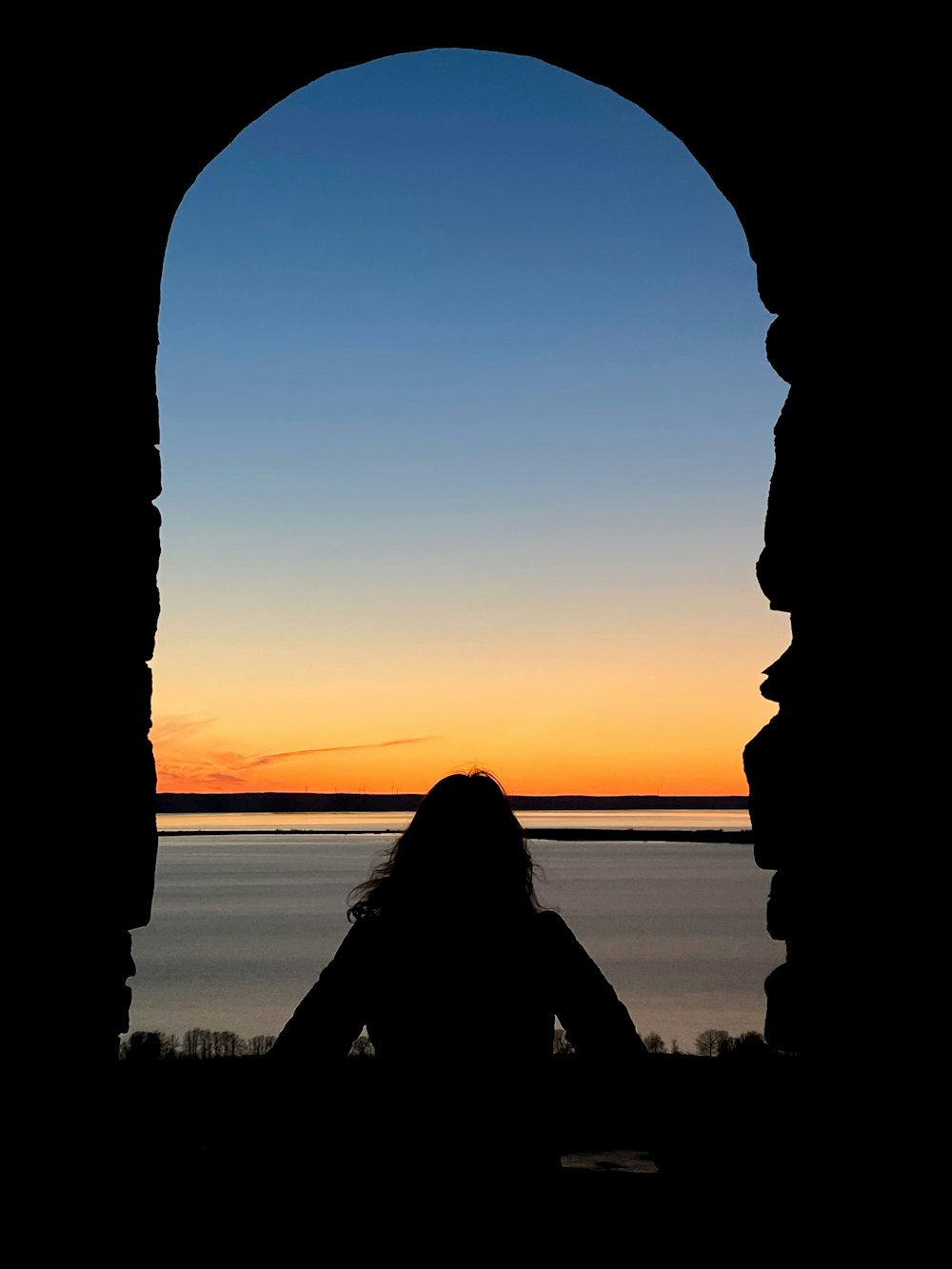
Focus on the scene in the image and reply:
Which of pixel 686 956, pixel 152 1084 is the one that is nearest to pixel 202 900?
pixel 686 956

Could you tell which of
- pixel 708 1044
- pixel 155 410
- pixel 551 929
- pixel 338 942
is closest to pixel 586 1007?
pixel 551 929

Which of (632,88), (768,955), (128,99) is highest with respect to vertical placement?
(632,88)

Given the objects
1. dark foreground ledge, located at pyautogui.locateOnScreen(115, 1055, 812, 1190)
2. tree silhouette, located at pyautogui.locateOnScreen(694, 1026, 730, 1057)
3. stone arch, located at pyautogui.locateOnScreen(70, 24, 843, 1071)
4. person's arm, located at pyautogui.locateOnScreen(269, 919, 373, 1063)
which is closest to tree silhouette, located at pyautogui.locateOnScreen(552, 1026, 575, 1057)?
dark foreground ledge, located at pyautogui.locateOnScreen(115, 1055, 812, 1190)

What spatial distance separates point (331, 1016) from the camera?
5.49ft

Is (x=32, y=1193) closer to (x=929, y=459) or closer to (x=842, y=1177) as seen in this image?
(x=842, y=1177)

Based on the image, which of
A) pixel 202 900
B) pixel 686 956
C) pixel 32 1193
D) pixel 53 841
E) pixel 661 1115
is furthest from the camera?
pixel 202 900

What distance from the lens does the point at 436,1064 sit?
65.4 inches

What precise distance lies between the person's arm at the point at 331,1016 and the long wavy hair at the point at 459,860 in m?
0.10

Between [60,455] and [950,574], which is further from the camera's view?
[60,455]

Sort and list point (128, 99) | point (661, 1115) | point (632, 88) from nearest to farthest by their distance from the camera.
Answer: point (661, 1115) → point (128, 99) → point (632, 88)

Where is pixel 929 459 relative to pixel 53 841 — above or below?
above

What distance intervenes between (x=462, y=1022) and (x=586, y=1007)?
0.57 ft

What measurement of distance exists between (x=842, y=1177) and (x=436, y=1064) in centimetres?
130

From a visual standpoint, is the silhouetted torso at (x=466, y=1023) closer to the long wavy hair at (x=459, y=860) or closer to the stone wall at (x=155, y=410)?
the long wavy hair at (x=459, y=860)
